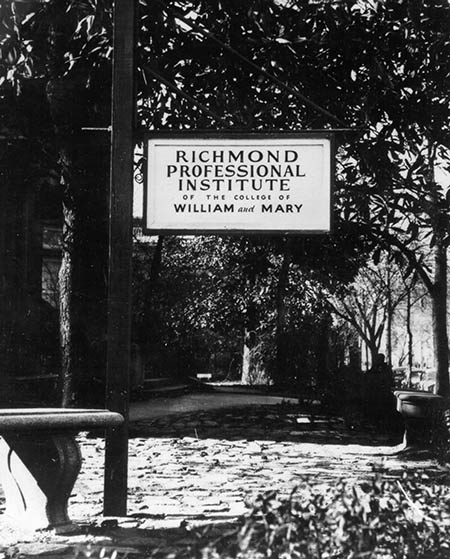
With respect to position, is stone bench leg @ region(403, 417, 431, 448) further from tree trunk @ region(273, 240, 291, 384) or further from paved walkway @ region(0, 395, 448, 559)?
tree trunk @ region(273, 240, 291, 384)

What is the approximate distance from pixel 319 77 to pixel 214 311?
17.4 meters

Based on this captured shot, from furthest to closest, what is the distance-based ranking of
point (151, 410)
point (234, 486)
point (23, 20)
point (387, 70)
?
point (151, 410), point (387, 70), point (23, 20), point (234, 486)

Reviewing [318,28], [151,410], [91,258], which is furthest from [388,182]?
[151,410]

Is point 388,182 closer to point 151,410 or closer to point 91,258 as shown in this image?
point 91,258

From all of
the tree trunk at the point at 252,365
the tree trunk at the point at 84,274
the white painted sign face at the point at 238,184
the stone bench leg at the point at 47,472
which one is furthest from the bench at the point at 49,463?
the tree trunk at the point at 252,365

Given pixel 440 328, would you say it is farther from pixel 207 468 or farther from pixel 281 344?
pixel 281 344

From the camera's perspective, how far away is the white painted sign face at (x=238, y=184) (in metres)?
6.68

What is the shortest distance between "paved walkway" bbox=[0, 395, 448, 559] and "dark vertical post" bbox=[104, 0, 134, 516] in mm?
344

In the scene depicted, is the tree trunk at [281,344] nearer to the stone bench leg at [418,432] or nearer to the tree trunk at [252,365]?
the tree trunk at [252,365]

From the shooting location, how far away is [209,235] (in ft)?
23.6

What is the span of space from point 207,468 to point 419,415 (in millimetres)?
3323

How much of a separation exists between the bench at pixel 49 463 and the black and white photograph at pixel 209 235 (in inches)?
0.6

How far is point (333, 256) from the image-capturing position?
14.7m

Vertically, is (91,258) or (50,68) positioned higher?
(50,68)
